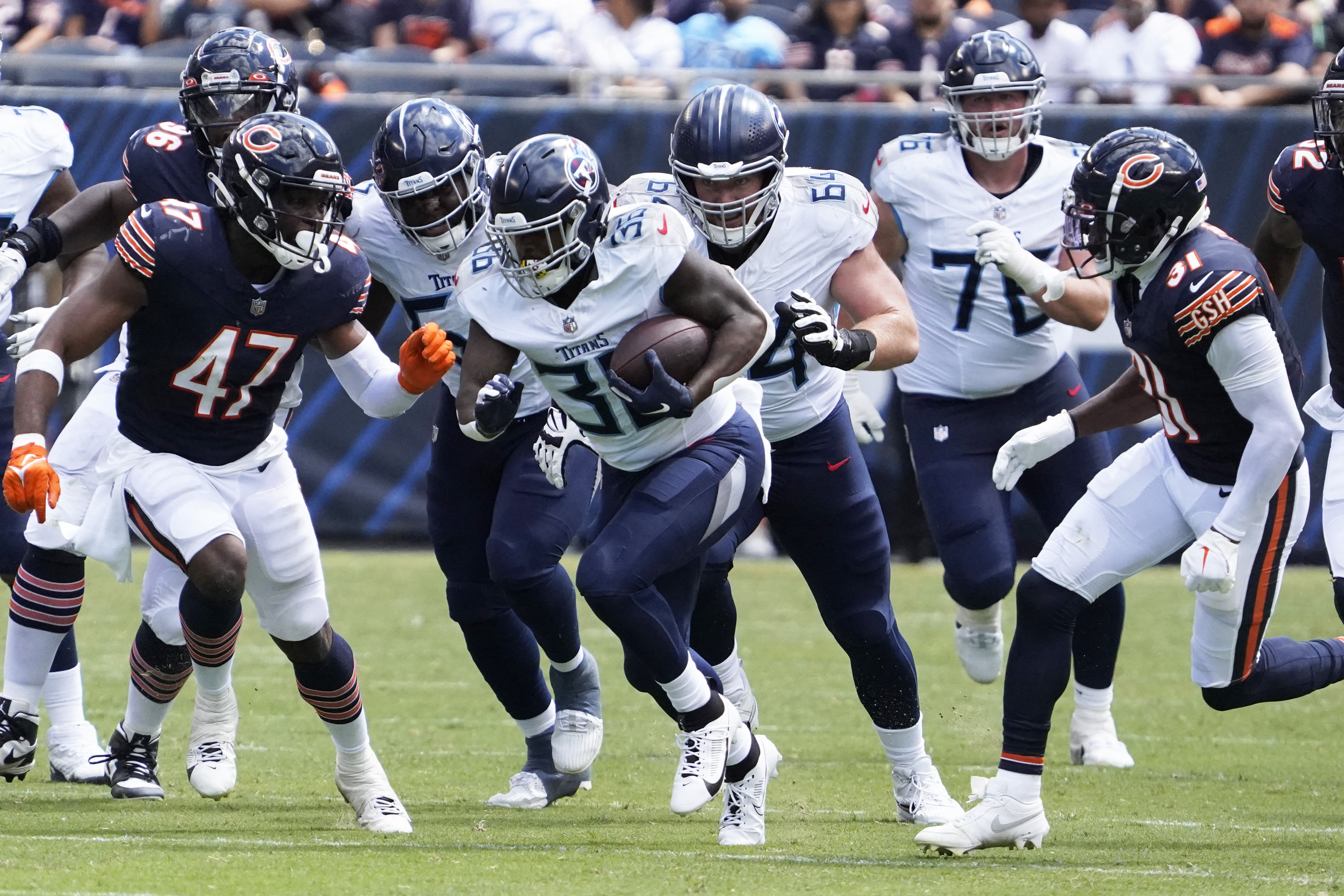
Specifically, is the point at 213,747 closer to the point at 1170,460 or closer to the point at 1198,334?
the point at 1170,460

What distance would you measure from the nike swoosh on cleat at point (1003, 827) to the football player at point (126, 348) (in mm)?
1934

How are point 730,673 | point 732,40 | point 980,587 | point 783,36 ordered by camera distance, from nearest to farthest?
point 730,673 → point 980,587 → point 732,40 → point 783,36

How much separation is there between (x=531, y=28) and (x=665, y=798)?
6.65m

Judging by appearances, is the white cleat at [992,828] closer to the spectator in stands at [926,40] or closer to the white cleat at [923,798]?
the white cleat at [923,798]

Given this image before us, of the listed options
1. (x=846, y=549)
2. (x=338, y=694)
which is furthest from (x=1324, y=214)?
(x=338, y=694)

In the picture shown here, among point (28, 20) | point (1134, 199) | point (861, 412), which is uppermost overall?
point (1134, 199)

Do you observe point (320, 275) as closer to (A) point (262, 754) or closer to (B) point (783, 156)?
(B) point (783, 156)

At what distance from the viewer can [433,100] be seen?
471 centimetres

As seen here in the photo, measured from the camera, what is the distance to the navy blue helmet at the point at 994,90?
5.48 m

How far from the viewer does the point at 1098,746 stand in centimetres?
546

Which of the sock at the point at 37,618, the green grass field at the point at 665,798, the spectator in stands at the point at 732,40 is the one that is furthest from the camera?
the spectator in stands at the point at 732,40

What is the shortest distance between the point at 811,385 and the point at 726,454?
0.62 meters

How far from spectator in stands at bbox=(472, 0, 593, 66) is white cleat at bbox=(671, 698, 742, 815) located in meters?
6.87

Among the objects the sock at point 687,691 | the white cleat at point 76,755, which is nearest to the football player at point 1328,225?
the sock at point 687,691
